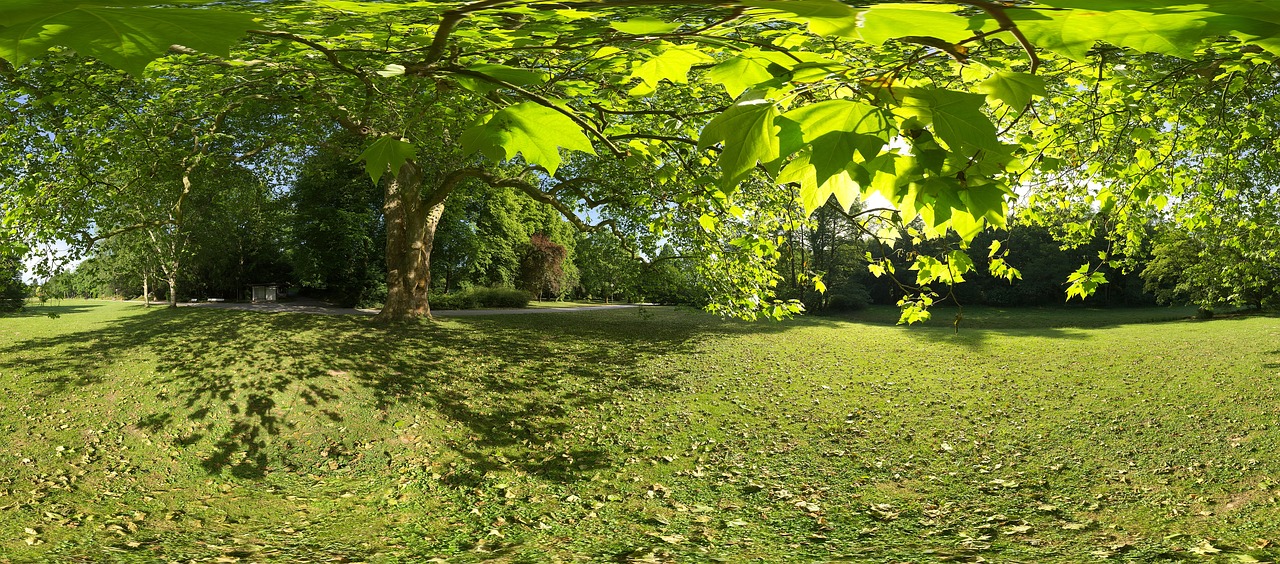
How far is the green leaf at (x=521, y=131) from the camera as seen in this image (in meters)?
1.09

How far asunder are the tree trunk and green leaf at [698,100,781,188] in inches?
534

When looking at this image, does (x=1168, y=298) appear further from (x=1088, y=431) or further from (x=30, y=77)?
(x=30, y=77)

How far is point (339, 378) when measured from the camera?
10.1 m

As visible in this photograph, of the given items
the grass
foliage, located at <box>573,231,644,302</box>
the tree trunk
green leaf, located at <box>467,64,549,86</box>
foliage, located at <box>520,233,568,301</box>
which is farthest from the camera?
foliage, located at <box>520,233,568,301</box>

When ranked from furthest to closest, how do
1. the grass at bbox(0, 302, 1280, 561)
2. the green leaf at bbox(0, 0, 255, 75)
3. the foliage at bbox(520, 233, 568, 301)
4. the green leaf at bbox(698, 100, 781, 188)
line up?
1. the foliage at bbox(520, 233, 568, 301)
2. the grass at bbox(0, 302, 1280, 561)
3. the green leaf at bbox(698, 100, 781, 188)
4. the green leaf at bbox(0, 0, 255, 75)

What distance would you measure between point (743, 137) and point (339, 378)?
1068cm

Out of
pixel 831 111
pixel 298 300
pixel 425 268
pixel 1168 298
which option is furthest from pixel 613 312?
pixel 831 111

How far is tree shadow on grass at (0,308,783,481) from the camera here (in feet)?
26.1

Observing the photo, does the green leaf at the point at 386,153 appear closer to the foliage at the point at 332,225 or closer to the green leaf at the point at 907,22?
the green leaf at the point at 907,22

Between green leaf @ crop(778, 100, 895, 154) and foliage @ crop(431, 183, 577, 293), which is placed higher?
foliage @ crop(431, 183, 577, 293)

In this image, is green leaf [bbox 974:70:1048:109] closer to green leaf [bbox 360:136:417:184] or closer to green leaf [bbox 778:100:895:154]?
green leaf [bbox 778:100:895:154]

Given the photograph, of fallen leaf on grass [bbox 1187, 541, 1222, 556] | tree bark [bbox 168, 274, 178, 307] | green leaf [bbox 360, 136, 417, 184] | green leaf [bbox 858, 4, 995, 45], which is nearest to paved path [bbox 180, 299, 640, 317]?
tree bark [bbox 168, 274, 178, 307]

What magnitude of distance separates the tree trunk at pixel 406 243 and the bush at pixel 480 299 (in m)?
5.10

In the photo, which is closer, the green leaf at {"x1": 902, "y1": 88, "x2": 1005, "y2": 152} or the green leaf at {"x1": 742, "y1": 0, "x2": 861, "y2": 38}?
the green leaf at {"x1": 742, "y1": 0, "x2": 861, "y2": 38}
